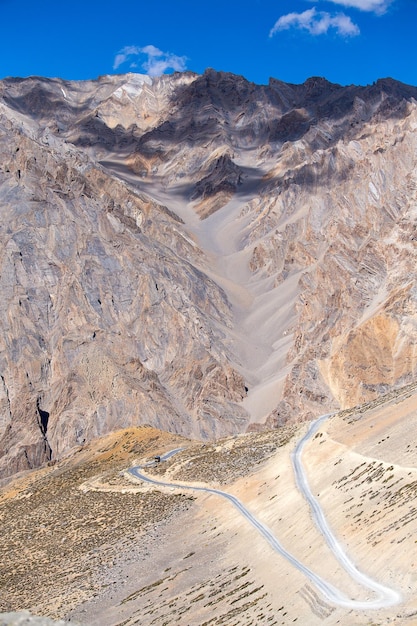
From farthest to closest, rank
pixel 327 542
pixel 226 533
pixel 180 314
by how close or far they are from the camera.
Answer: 1. pixel 180 314
2. pixel 226 533
3. pixel 327 542

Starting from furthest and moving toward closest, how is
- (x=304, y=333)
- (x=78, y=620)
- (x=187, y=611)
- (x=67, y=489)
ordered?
(x=304, y=333) < (x=67, y=489) < (x=78, y=620) < (x=187, y=611)

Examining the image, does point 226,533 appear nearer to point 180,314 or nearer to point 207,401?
point 207,401

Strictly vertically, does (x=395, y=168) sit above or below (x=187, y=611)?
above

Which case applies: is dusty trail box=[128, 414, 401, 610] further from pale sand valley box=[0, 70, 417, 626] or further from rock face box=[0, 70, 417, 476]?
rock face box=[0, 70, 417, 476]

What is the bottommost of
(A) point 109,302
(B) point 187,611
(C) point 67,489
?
(B) point 187,611

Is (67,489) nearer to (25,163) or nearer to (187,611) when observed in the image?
(187,611)

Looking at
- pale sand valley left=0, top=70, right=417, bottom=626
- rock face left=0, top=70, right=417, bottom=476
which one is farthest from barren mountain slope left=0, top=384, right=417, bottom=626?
rock face left=0, top=70, right=417, bottom=476

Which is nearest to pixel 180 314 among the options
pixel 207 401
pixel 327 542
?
pixel 207 401

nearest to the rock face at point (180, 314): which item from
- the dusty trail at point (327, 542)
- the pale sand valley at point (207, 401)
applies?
the pale sand valley at point (207, 401)

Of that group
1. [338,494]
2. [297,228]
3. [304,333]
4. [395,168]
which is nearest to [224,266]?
[297,228]

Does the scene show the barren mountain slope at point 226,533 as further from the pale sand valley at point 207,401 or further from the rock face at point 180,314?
the rock face at point 180,314

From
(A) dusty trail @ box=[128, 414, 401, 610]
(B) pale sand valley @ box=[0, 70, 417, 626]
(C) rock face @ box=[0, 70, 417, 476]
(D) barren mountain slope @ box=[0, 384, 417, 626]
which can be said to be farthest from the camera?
(C) rock face @ box=[0, 70, 417, 476]
